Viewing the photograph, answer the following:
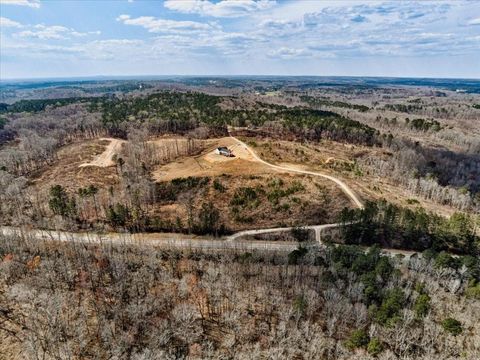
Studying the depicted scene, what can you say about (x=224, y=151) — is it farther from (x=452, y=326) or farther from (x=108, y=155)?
(x=452, y=326)

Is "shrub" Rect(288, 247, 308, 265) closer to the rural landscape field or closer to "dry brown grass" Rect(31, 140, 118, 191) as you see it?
the rural landscape field

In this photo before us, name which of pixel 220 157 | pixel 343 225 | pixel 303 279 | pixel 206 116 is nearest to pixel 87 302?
pixel 303 279

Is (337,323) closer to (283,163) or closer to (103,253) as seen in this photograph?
(103,253)

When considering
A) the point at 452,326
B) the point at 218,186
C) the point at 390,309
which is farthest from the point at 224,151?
the point at 452,326

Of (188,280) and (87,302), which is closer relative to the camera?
(87,302)

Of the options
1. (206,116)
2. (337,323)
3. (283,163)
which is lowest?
(337,323)

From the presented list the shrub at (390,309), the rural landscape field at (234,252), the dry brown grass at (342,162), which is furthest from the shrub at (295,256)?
the dry brown grass at (342,162)
